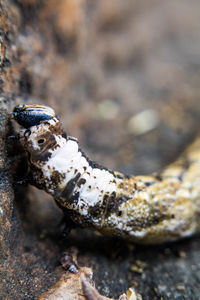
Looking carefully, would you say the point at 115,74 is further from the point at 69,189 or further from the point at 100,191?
the point at 69,189

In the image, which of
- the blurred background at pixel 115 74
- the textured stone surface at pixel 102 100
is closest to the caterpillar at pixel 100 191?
the textured stone surface at pixel 102 100

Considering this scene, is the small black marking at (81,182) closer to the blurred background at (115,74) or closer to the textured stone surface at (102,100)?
the textured stone surface at (102,100)

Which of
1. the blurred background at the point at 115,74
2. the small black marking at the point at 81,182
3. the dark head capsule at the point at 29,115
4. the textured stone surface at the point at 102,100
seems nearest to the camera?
the dark head capsule at the point at 29,115

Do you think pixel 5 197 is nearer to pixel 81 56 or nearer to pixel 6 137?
pixel 6 137

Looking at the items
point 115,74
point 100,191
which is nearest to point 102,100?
point 115,74

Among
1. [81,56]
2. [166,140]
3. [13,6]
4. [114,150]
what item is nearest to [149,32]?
[81,56]

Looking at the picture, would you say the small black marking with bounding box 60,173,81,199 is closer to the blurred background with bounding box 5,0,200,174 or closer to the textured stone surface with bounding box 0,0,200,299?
the textured stone surface with bounding box 0,0,200,299
